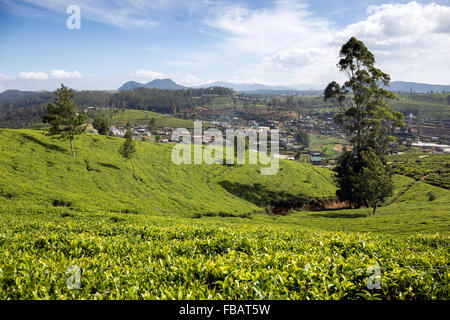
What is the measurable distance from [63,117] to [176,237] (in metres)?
37.4

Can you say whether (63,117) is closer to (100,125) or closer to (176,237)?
(100,125)

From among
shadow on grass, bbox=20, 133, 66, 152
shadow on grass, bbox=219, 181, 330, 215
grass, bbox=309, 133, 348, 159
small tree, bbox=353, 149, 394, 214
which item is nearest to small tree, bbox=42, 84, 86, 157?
shadow on grass, bbox=20, 133, 66, 152

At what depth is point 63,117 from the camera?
1505 inches

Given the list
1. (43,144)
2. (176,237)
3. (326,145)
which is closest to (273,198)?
(176,237)

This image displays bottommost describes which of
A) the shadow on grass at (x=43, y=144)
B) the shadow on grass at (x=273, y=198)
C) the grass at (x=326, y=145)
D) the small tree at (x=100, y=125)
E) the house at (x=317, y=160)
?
the house at (x=317, y=160)

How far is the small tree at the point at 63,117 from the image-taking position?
123 ft

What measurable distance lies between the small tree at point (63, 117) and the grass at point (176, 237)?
3.97m

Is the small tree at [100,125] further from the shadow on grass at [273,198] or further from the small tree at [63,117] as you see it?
the shadow on grass at [273,198]

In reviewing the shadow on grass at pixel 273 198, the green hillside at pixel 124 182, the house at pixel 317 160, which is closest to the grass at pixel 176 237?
the green hillside at pixel 124 182

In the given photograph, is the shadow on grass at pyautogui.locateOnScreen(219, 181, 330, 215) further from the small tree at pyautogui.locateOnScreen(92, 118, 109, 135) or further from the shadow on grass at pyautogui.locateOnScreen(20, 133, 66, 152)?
the small tree at pyautogui.locateOnScreen(92, 118, 109, 135)

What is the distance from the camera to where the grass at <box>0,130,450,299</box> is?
530cm
